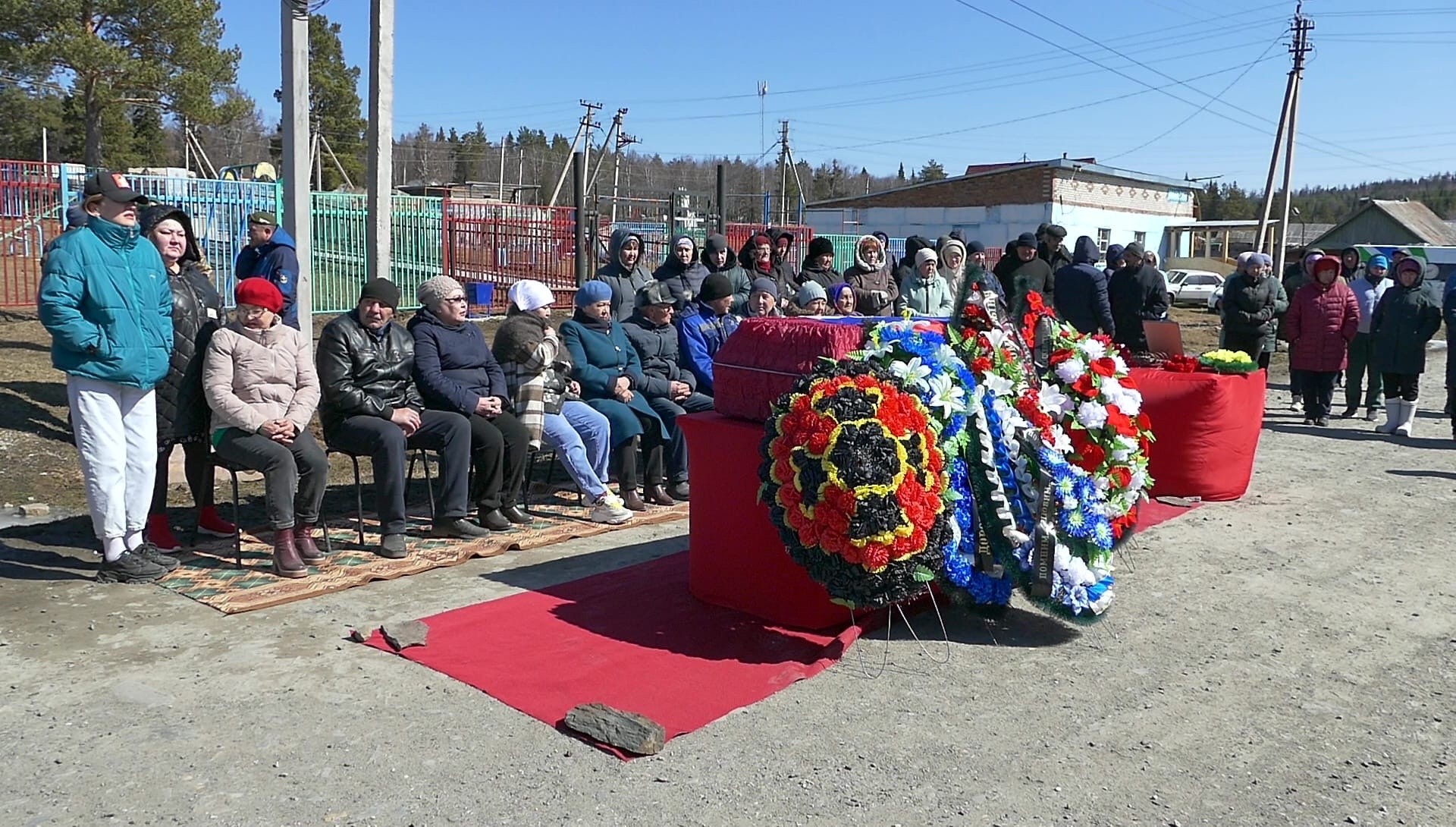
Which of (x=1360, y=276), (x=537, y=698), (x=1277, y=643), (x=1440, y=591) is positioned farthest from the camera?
(x=1360, y=276)

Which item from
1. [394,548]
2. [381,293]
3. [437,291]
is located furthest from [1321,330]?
[394,548]

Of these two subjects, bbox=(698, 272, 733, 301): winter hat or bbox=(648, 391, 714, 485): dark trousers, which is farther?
bbox=(698, 272, 733, 301): winter hat

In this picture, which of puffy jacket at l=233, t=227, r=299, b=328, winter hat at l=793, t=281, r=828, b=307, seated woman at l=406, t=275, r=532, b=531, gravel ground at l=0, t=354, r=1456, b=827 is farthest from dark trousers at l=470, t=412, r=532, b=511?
winter hat at l=793, t=281, r=828, b=307

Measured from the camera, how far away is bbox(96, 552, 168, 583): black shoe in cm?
562

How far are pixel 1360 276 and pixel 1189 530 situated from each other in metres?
7.65

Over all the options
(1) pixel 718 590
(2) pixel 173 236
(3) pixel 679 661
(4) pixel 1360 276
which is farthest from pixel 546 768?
(4) pixel 1360 276

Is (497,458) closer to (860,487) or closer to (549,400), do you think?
(549,400)

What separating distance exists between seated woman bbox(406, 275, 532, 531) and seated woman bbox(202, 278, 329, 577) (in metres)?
0.80

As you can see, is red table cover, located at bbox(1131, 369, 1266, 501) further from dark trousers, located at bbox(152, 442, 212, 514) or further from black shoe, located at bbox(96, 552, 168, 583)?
black shoe, located at bbox(96, 552, 168, 583)

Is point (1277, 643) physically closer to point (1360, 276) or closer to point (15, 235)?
point (1360, 276)

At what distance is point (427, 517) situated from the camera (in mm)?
7156

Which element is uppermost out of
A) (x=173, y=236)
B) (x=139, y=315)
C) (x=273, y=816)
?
(x=173, y=236)

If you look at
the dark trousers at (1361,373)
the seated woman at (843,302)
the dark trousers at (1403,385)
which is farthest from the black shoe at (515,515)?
the dark trousers at (1361,373)

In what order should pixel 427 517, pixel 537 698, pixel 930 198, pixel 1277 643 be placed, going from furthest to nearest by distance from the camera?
1. pixel 930 198
2. pixel 427 517
3. pixel 1277 643
4. pixel 537 698
